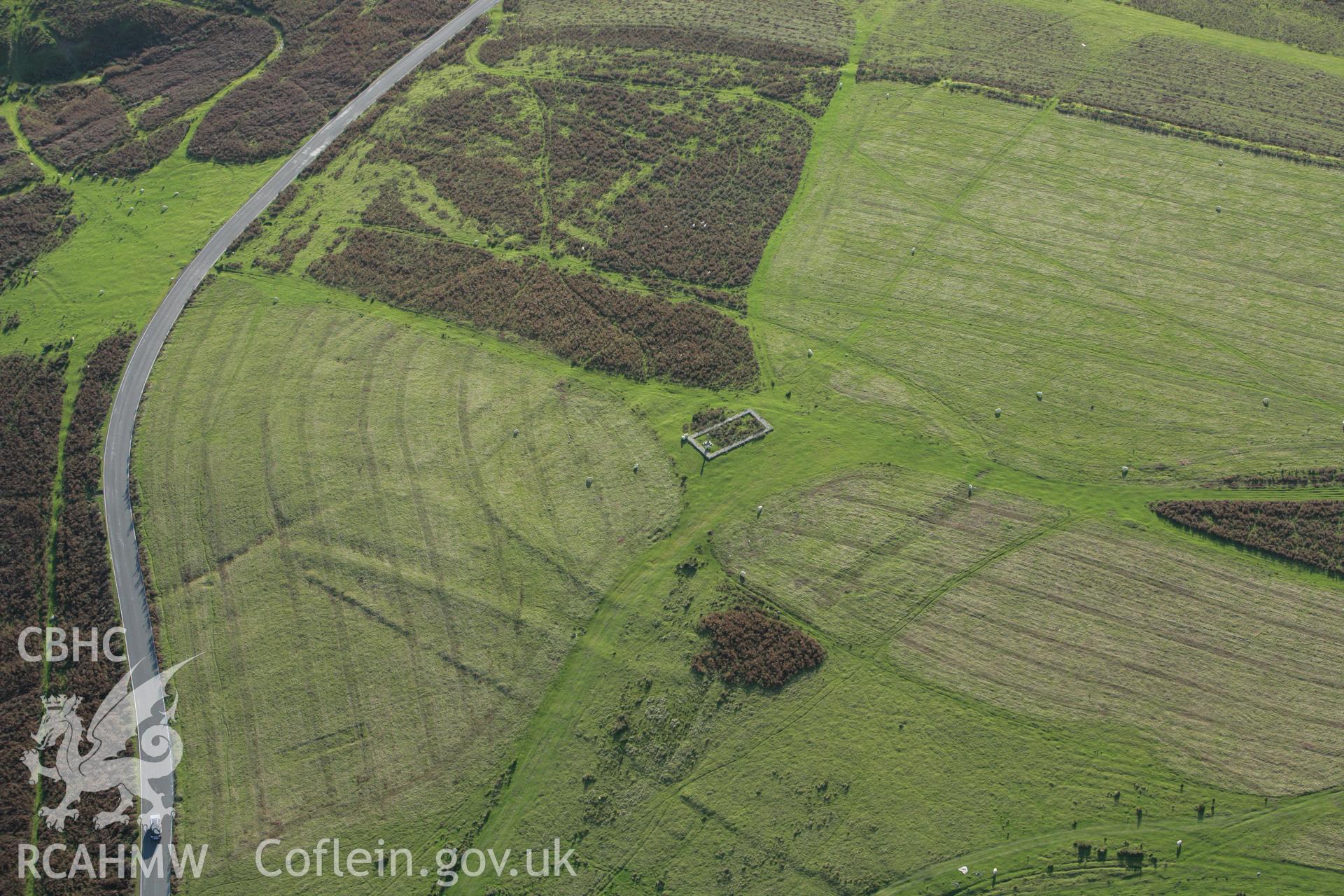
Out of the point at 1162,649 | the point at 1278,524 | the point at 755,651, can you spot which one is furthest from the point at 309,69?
the point at 1278,524

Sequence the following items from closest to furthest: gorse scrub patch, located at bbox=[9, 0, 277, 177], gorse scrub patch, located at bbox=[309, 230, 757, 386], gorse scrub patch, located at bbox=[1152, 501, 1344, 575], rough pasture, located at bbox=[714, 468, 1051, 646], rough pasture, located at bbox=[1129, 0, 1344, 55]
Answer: rough pasture, located at bbox=[714, 468, 1051, 646] < gorse scrub patch, located at bbox=[1152, 501, 1344, 575] < gorse scrub patch, located at bbox=[309, 230, 757, 386] < gorse scrub patch, located at bbox=[9, 0, 277, 177] < rough pasture, located at bbox=[1129, 0, 1344, 55]

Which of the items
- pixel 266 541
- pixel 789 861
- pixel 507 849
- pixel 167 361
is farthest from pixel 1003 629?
pixel 167 361

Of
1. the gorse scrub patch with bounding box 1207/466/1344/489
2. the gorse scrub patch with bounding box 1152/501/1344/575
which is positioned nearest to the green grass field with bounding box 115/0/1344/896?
the gorse scrub patch with bounding box 1207/466/1344/489

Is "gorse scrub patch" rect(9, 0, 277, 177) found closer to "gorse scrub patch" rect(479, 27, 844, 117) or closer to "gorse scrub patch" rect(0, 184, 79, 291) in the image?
"gorse scrub patch" rect(0, 184, 79, 291)

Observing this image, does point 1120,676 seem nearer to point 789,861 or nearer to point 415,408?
point 789,861

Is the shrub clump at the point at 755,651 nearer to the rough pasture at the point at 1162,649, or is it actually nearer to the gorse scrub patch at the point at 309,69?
the rough pasture at the point at 1162,649

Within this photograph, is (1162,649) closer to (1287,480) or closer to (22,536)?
(1287,480)

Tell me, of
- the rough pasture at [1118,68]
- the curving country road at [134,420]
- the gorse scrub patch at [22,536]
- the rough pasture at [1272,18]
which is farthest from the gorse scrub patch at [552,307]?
the rough pasture at [1272,18]
